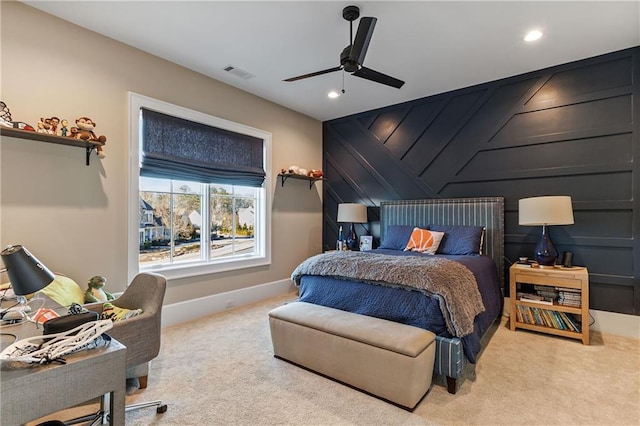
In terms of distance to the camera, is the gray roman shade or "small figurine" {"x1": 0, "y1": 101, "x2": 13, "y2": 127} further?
the gray roman shade

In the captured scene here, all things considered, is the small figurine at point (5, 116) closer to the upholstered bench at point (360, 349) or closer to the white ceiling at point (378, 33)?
the white ceiling at point (378, 33)

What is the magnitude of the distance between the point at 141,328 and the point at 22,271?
3.07 feet

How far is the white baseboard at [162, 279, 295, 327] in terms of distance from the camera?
3.41m

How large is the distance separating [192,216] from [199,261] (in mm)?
571

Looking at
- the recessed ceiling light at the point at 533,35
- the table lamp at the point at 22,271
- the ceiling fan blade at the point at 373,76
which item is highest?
the recessed ceiling light at the point at 533,35

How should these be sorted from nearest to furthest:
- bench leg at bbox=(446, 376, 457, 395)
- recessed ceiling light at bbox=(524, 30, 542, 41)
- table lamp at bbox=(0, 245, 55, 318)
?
1. table lamp at bbox=(0, 245, 55, 318)
2. bench leg at bbox=(446, 376, 457, 395)
3. recessed ceiling light at bbox=(524, 30, 542, 41)

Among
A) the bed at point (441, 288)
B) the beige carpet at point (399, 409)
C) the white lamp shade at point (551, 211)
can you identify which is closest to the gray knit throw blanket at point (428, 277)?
the bed at point (441, 288)

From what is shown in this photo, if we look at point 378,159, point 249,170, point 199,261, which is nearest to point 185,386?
point 199,261

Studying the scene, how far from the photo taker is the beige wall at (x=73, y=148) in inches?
96.7

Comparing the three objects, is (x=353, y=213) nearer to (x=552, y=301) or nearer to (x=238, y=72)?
(x=238, y=72)

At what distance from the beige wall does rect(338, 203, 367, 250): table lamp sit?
204 centimetres

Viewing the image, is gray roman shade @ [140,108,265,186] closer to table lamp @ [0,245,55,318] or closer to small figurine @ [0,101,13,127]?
small figurine @ [0,101,13,127]

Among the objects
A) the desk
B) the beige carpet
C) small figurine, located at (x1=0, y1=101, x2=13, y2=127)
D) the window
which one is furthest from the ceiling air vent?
the desk

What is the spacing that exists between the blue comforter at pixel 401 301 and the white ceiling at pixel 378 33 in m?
2.19
